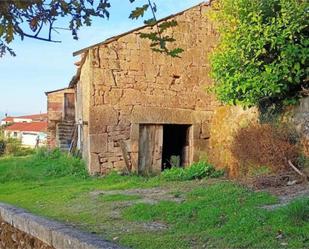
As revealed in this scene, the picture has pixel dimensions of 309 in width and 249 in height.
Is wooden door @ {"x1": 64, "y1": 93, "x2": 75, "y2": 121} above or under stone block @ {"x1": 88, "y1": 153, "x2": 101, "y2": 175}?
above

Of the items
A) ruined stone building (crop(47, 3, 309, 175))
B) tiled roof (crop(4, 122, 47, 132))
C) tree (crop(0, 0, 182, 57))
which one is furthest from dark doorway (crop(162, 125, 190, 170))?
tiled roof (crop(4, 122, 47, 132))

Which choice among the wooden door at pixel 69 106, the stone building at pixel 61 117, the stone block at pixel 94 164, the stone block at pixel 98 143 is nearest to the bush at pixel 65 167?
the stone block at pixel 94 164

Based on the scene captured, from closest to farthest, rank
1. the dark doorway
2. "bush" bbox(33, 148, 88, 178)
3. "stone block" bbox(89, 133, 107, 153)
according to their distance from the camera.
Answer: "stone block" bbox(89, 133, 107, 153) < "bush" bbox(33, 148, 88, 178) < the dark doorway

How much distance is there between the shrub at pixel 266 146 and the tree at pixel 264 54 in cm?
59

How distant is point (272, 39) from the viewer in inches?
336

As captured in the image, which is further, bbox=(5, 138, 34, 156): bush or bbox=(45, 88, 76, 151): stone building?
bbox=(5, 138, 34, 156): bush

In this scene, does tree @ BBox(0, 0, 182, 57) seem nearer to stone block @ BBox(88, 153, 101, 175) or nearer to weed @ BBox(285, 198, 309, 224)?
weed @ BBox(285, 198, 309, 224)

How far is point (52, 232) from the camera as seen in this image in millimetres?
4387

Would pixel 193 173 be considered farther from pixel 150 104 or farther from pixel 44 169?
pixel 44 169

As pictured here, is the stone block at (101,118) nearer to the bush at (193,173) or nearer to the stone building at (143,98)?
the stone building at (143,98)

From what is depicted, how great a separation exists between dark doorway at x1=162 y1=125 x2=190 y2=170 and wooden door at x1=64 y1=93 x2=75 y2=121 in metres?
5.42

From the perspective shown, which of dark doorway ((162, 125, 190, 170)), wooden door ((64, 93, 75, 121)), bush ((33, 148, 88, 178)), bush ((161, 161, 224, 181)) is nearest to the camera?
bush ((161, 161, 224, 181))

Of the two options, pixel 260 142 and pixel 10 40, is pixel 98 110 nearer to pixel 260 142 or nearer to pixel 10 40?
pixel 260 142

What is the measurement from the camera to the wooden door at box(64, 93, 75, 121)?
1844cm
